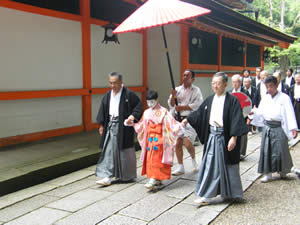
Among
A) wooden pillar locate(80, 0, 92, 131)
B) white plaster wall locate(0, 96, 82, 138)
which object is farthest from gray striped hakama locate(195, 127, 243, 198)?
wooden pillar locate(80, 0, 92, 131)

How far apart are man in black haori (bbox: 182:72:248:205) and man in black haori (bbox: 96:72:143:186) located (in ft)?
4.50

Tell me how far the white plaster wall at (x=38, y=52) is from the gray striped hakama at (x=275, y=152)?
15.9 feet

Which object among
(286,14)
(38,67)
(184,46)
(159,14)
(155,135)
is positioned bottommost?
(155,135)

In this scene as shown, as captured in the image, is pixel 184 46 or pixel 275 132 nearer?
pixel 275 132

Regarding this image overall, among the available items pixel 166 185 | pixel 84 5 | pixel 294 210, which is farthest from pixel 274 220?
pixel 84 5

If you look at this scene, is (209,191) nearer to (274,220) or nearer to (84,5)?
(274,220)

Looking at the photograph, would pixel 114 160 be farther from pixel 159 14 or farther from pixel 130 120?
pixel 159 14

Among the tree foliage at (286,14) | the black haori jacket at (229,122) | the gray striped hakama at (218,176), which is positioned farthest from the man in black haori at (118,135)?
the tree foliage at (286,14)

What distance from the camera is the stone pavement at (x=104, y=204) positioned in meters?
3.93

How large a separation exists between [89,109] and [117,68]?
5.42 ft

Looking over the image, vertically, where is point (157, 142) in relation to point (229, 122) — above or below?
below

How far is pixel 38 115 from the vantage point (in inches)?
291

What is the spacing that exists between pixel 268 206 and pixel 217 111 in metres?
1.41

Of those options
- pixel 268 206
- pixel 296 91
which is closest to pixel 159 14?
pixel 268 206
